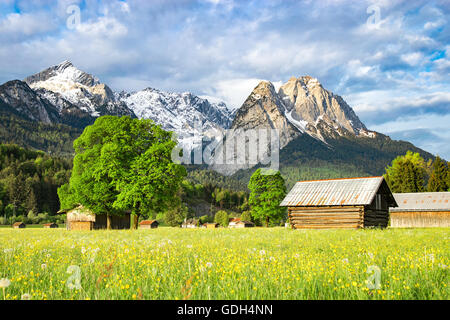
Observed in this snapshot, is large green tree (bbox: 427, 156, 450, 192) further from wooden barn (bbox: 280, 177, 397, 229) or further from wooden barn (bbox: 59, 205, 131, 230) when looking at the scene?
wooden barn (bbox: 59, 205, 131, 230)

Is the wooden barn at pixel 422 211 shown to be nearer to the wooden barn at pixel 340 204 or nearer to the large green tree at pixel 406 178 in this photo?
the large green tree at pixel 406 178

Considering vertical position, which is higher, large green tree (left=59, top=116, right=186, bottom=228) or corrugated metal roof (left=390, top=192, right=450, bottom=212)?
large green tree (left=59, top=116, right=186, bottom=228)

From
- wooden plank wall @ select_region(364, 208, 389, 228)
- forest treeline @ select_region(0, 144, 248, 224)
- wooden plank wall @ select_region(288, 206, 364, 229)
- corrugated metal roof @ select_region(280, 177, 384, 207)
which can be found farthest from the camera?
forest treeline @ select_region(0, 144, 248, 224)

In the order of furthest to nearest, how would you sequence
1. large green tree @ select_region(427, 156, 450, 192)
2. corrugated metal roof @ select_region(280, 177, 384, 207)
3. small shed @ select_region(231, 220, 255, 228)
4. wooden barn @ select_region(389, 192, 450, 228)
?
small shed @ select_region(231, 220, 255, 228) → large green tree @ select_region(427, 156, 450, 192) → wooden barn @ select_region(389, 192, 450, 228) → corrugated metal roof @ select_region(280, 177, 384, 207)

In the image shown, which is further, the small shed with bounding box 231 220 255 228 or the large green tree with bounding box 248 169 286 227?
the small shed with bounding box 231 220 255 228

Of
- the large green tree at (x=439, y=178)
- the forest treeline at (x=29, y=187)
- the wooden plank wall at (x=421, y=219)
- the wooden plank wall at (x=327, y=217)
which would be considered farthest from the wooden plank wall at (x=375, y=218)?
the forest treeline at (x=29, y=187)

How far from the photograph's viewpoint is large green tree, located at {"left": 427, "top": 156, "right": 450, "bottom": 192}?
71.9 metres

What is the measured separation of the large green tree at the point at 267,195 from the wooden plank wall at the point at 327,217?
61.5 ft

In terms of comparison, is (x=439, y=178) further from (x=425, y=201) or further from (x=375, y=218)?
(x=375, y=218)

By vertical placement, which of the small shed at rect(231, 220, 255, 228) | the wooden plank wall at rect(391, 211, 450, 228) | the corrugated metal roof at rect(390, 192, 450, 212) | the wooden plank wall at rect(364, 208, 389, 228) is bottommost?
the small shed at rect(231, 220, 255, 228)

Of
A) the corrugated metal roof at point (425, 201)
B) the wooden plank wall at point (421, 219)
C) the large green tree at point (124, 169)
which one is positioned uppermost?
the large green tree at point (124, 169)

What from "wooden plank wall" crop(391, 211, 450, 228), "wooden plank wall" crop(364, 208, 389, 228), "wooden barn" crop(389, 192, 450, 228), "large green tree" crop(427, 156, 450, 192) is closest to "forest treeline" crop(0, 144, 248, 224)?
"large green tree" crop(427, 156, 450, 192)

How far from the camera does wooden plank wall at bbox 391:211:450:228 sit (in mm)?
54156

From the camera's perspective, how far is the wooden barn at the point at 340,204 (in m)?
33.3
